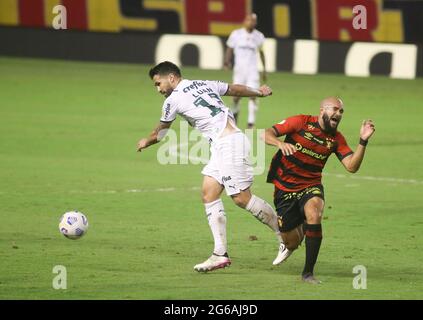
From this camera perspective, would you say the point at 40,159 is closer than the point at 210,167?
No

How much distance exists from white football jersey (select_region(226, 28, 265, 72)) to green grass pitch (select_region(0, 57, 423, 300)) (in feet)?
4.61

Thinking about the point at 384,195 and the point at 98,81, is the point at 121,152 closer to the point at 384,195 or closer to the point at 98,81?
the point at 384,195

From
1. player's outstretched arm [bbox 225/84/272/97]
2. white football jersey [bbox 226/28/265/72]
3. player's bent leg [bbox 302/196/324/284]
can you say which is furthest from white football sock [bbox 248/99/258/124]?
player's bent leg [bbox 302/196/324/284]

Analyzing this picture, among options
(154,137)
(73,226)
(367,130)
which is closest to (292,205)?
(367,130)

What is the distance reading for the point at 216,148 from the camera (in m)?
12.2

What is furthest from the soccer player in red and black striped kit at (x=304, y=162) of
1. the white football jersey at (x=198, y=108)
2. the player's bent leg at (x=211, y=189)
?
the white football jersey at (x=198, y=108)

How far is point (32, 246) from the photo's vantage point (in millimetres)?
13273

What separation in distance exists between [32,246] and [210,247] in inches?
80.8

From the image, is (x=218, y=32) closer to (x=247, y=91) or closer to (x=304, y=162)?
(x=247, y=91)

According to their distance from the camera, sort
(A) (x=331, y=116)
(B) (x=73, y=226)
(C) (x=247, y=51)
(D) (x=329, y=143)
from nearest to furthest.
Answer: (A) (x=331, y=116)
(D) (x=329, y=143)
(B) (x=73, y=226)
(C) (x=247, y=51)

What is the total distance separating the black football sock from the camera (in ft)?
37.1

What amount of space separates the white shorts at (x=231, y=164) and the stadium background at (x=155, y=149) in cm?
91

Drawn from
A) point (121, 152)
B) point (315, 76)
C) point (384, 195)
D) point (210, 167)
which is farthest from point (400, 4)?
point (210, 167)

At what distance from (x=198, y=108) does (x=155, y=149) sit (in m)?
11.1
